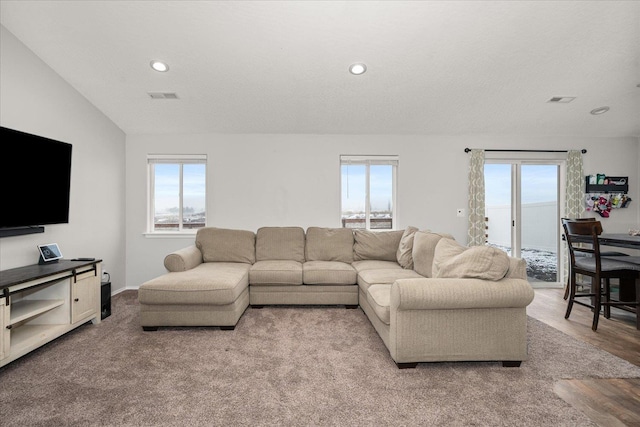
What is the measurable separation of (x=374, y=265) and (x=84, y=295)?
3.03m

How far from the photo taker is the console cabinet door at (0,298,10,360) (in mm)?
2010

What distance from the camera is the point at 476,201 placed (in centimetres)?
441

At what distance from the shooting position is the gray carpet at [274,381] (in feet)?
5.26

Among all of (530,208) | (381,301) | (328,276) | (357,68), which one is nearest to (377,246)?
(328,276)

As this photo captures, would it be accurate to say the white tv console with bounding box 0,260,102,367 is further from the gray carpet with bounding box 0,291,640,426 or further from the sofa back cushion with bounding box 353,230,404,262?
the sofa back cushion with bounding box 353,230,404,262

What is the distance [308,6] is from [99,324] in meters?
3.56

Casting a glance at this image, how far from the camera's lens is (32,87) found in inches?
113

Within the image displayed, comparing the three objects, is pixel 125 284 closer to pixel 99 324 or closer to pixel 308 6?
pixel 99 324

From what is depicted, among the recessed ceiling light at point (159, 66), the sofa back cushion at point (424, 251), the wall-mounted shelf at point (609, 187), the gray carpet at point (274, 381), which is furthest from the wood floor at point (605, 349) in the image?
the recessed ceiling light at point (159, 66)

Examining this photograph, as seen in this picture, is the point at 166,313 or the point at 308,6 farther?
the point at 166,313

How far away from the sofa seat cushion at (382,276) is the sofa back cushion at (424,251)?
0.29ft

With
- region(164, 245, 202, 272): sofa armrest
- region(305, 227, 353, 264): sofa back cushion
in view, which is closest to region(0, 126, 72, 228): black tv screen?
region(164, 245, 202, 272): sofa armrest

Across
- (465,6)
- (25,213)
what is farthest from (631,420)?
(25,213)

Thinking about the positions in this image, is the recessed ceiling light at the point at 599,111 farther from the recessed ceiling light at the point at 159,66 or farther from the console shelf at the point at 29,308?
the console shelf at the point at 29,308
